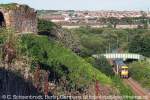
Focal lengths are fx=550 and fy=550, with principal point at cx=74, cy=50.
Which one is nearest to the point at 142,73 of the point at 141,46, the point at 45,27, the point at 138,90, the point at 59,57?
the point at 138,90

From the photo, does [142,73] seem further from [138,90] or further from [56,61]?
[56,61]

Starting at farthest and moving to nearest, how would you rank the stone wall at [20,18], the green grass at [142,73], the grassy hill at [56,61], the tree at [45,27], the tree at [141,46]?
1. the tree at [141,46]
2. the green grass at [142,73]
3. the tree at [45,27]
4. the stone wall at [20,18]
5. the grassy hill at [56,61]

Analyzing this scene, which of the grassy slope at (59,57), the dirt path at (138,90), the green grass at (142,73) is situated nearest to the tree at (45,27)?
the grassy slope at (59,57)

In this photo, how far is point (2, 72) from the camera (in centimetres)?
1784

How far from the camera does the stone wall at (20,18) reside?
85.1 ft

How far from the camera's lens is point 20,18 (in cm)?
2659

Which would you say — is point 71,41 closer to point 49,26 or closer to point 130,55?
point 49,26

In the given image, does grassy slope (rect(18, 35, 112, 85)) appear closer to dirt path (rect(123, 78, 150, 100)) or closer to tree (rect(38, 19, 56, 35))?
dirt path (rect(123, 78, 150, 100))

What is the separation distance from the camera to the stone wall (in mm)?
25953

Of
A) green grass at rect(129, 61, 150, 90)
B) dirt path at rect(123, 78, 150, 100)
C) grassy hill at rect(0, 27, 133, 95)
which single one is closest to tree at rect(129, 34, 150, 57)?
green grass at rect(129, 61, 150, 90)

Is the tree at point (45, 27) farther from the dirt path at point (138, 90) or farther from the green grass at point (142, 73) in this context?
the green grass at point (142, 73)

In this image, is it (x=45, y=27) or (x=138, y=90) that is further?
(x=138, y=90)

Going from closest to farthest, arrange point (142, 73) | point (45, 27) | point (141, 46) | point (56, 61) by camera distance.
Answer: point (56, 61) → point (45, 27) → point (142, 73) → point (141, 46)

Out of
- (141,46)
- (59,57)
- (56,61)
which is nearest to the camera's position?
(56,61)
